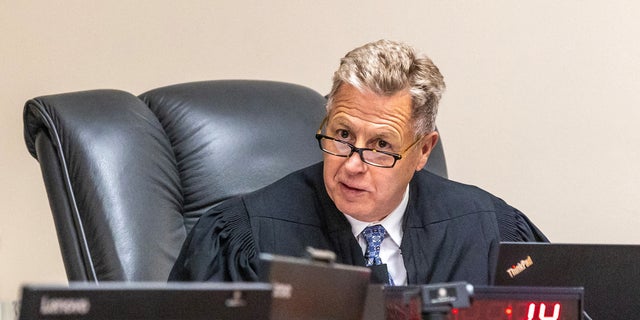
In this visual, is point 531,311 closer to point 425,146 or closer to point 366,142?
point 366,142

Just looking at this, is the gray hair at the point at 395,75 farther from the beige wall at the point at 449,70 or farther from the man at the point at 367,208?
the beige wall at the point at 449,70

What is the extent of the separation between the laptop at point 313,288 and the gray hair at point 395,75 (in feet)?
3.10

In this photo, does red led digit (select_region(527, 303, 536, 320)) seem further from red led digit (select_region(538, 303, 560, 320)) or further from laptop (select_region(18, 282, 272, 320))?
laptop (select_region(18, 282, 272, 320))

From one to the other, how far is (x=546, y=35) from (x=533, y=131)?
30cm

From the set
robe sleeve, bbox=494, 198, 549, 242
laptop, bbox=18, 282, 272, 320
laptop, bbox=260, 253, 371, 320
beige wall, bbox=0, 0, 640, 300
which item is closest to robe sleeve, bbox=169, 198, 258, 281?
robe sleeve, bbox=494, 198, 549, 242

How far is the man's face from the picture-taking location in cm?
217

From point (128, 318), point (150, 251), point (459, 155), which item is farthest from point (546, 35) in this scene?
point (128, 318)

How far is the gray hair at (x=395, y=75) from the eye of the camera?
2176 mm

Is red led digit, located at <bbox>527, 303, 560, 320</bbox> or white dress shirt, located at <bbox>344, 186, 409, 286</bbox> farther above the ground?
red led digit, located at <bbox>527, 303, 560, 320</bbox>

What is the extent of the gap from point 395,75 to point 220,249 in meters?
0.52

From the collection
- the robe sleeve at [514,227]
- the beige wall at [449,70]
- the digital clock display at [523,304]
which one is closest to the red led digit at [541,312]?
the digital clock display at [523,304]

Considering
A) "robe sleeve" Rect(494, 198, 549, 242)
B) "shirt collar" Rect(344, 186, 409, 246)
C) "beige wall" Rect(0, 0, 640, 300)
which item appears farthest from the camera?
"beige wall" Rect(0, 0, 640, 300)

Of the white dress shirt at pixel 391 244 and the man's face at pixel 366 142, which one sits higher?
the man's face at pixel 366 142

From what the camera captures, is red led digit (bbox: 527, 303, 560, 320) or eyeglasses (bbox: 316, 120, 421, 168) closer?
red led digit (bbox: 527, 303, 560, 320)
